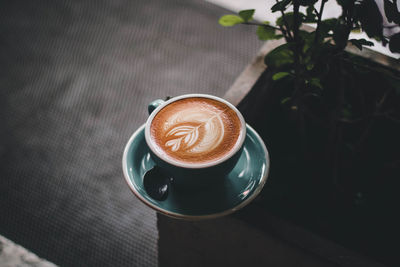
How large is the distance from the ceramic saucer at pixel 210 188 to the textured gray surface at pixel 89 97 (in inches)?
26.4

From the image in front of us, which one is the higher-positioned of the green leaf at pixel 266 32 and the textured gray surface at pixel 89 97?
the green leaf at pixel 266 32

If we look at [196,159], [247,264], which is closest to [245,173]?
[196,159]

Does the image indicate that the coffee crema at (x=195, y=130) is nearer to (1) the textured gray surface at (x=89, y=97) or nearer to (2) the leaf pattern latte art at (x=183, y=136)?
(2) the leaf pattern latte art at (x=183, y=136)

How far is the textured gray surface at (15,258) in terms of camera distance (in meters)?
0.75

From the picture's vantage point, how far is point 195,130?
2.29 feet

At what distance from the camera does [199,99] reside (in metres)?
0.74

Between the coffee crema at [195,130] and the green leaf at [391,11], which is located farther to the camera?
the coffee crema at [195,130]

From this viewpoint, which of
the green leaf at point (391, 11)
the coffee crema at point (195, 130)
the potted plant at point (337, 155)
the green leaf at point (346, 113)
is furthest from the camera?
the green leaf at point (346, 113)

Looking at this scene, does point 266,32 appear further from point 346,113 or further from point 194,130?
point 346,113

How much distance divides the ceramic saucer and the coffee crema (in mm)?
86

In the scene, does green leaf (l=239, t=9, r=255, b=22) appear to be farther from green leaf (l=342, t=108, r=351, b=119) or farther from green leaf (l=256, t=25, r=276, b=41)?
green leaf (l=342, t=108, r=351, b=119)

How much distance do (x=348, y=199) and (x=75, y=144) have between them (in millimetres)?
1207

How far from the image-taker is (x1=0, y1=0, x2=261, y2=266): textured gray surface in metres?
1.29

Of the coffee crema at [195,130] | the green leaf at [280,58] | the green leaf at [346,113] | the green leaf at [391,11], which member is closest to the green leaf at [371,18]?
the green leaf at [391,11]
